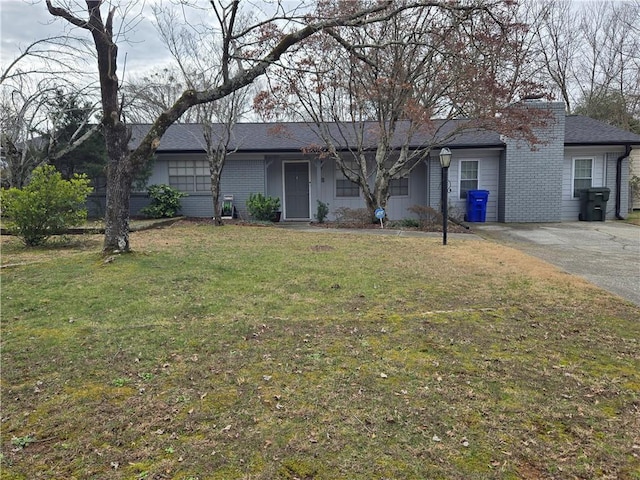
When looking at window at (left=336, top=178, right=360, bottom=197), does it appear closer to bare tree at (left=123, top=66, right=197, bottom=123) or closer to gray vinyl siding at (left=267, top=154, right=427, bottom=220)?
gray vinyl siding at (left=267, top=154, right=427, bottom=220)

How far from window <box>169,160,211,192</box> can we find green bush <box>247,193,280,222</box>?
2087mm

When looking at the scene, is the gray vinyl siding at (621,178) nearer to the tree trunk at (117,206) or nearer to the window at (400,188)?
the window at (400,188)

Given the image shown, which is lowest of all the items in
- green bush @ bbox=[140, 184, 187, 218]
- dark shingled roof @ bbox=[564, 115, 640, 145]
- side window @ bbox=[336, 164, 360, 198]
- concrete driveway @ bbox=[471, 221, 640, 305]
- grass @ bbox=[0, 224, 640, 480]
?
grass @ bbox=[0, 224, 640, 480]

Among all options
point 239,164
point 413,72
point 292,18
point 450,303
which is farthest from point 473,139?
point 450,303

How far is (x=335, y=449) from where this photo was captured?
7.73 ft

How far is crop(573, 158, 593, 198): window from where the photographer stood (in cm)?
1559

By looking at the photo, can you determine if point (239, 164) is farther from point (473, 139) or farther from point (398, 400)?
point (398, 400)

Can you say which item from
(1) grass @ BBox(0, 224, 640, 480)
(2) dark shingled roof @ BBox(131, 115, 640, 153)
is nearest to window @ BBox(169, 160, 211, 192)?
(2) dark shingled roof @ BBox(131, 115, 640, 153)

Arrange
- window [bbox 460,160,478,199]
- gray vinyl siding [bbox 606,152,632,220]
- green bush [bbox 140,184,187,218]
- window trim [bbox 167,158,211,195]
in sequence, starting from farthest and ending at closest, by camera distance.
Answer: window trim [bbox 167,158,211,195] → window [bbox 460,160,478,199] → gray vinyl siding [bbox 606,152,632,220] → green bush [bbox 140,184,187,218]

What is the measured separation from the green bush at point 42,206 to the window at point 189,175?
7.57 metres

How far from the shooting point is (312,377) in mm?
3188

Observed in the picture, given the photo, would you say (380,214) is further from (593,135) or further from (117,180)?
(593,135)

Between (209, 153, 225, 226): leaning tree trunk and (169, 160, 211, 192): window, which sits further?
(169, 160, 211, 192): window

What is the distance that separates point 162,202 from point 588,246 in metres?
12.1
